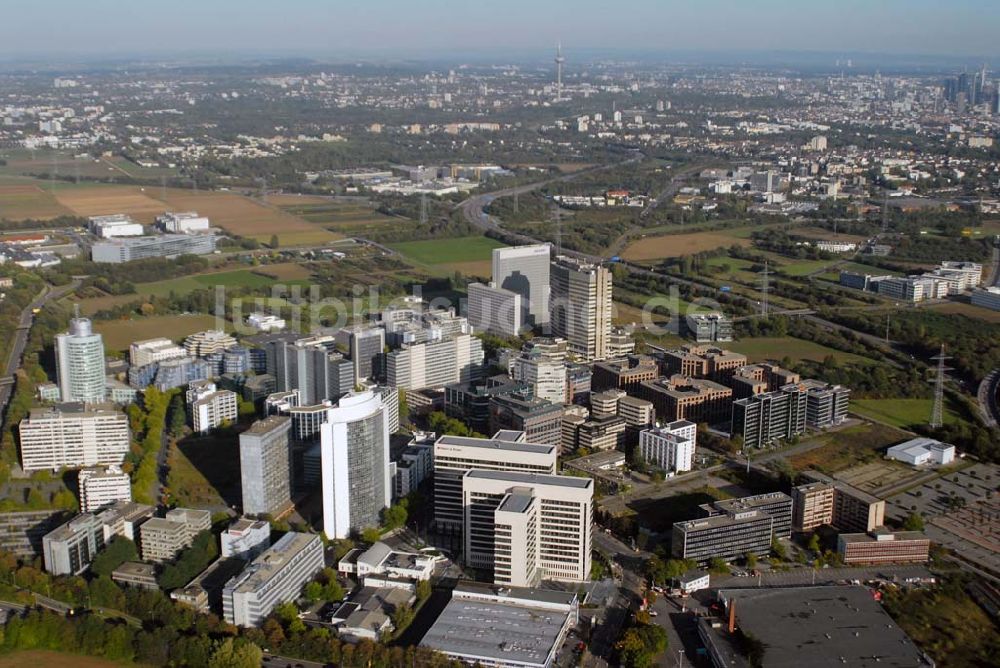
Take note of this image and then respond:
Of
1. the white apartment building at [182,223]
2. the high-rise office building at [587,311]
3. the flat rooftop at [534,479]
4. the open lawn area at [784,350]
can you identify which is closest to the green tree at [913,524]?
the flat rooftop at [534,479]

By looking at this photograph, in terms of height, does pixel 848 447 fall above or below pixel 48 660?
above


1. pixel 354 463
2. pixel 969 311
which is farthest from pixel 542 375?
pixel 969 311

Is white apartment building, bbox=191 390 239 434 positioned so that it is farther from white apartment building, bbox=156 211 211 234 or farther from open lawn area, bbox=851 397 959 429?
white apartment building, bbox=156 211 211 234

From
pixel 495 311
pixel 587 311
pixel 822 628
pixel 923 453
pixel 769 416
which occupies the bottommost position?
pixel 822 628

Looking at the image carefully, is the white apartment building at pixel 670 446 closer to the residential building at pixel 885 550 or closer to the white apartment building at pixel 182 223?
the residential building at pixel 885 550

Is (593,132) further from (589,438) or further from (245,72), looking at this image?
(245,72)

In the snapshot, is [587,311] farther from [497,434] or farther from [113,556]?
[113,556]

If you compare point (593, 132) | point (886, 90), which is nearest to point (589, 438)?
point (593, 132)
